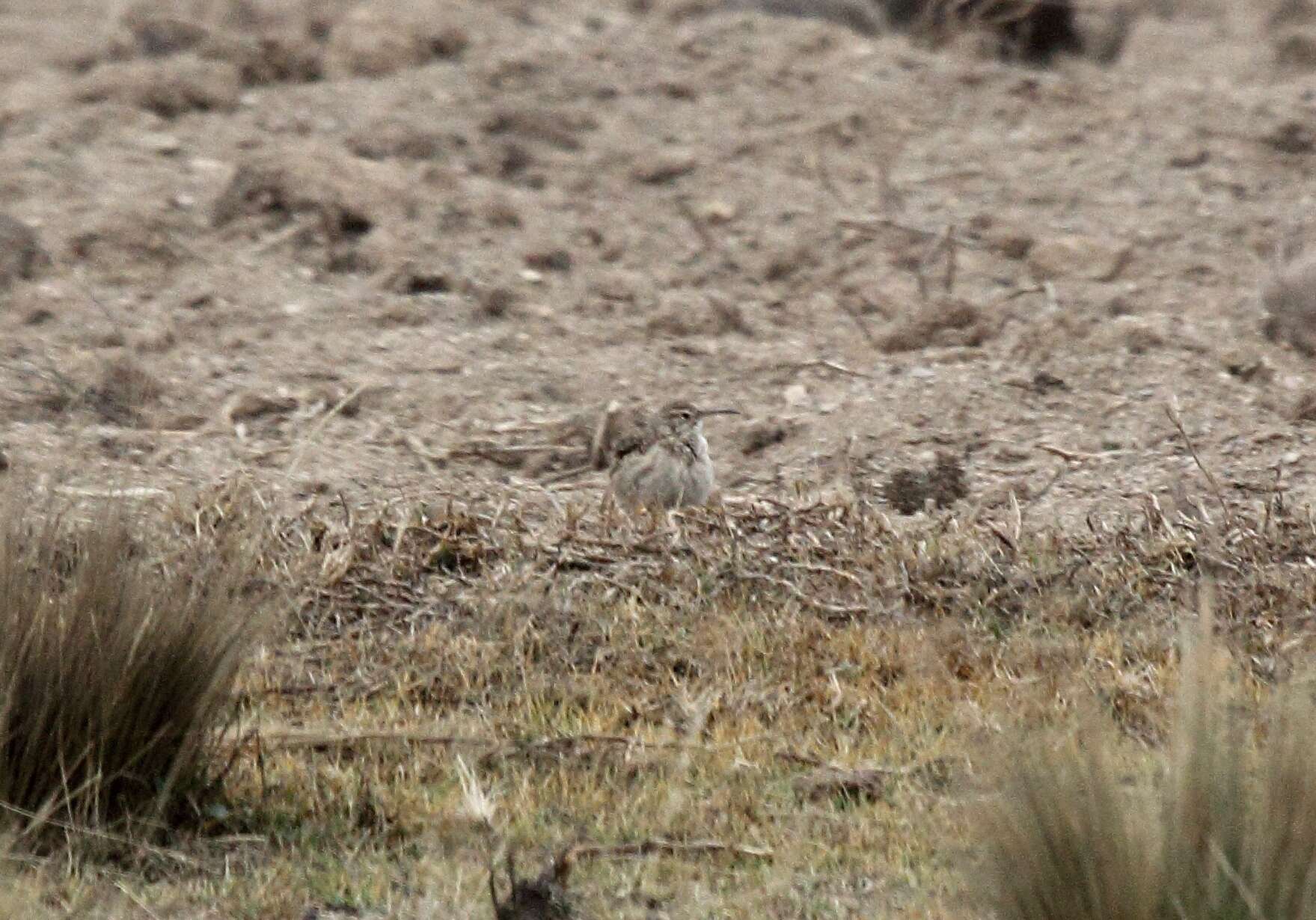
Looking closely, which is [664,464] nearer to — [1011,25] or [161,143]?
[161,143]

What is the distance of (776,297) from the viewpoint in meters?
10.8

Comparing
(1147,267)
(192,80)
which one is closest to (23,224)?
(192,80)

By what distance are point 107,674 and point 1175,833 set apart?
2.57 meters

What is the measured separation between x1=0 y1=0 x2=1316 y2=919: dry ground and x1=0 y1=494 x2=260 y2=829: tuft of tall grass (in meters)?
0.21

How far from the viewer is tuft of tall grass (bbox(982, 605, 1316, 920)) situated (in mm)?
4301

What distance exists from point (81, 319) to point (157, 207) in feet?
4.60

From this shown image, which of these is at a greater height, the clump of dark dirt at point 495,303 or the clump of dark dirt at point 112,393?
the clump of dark dirt at point 112,393

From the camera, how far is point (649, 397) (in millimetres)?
9375

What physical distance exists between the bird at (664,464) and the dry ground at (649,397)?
287 millimetres

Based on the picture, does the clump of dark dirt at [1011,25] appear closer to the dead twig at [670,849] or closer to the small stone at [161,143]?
the small stone at [161,143]

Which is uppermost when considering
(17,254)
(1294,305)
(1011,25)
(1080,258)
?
(1294,305)

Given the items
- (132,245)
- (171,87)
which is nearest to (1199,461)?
(132,245)

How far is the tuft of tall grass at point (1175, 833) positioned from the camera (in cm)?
430

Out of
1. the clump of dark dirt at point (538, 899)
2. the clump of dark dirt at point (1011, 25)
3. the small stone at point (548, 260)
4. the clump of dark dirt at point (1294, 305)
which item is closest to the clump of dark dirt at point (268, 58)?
the small stone at point (548, 260)
